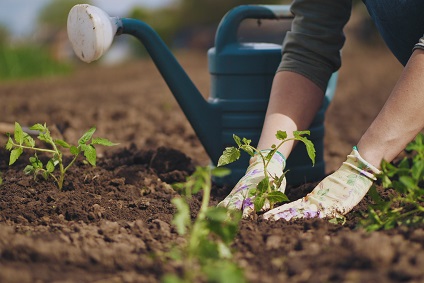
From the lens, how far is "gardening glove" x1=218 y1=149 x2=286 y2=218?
1814 millimetres

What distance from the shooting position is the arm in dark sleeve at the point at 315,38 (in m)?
2.23

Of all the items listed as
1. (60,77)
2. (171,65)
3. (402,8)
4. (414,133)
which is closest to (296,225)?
(414,133)

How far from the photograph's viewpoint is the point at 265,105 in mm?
2406

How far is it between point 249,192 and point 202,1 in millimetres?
27440

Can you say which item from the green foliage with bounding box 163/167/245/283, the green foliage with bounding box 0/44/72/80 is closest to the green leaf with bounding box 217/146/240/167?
the green foliage with bounding box 163/167/245/283

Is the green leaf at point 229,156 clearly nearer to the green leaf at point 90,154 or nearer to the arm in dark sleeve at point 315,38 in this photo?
the green leaf at point 90,154

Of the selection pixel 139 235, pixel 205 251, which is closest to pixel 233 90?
pixel 139 235

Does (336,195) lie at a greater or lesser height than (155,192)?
greater

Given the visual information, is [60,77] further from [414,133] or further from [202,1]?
[202,1]

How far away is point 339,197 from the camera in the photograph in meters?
1.80

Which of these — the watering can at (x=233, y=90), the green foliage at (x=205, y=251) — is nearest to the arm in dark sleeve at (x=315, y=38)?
the watering can at (x=233, y=90)

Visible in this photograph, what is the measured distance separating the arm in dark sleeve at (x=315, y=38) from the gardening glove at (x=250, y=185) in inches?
14.5

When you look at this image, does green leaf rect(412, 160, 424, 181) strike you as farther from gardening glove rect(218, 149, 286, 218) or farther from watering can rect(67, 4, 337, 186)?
watering can rect(67, 4, 337, 186)

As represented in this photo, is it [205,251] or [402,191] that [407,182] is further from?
[205,251]
